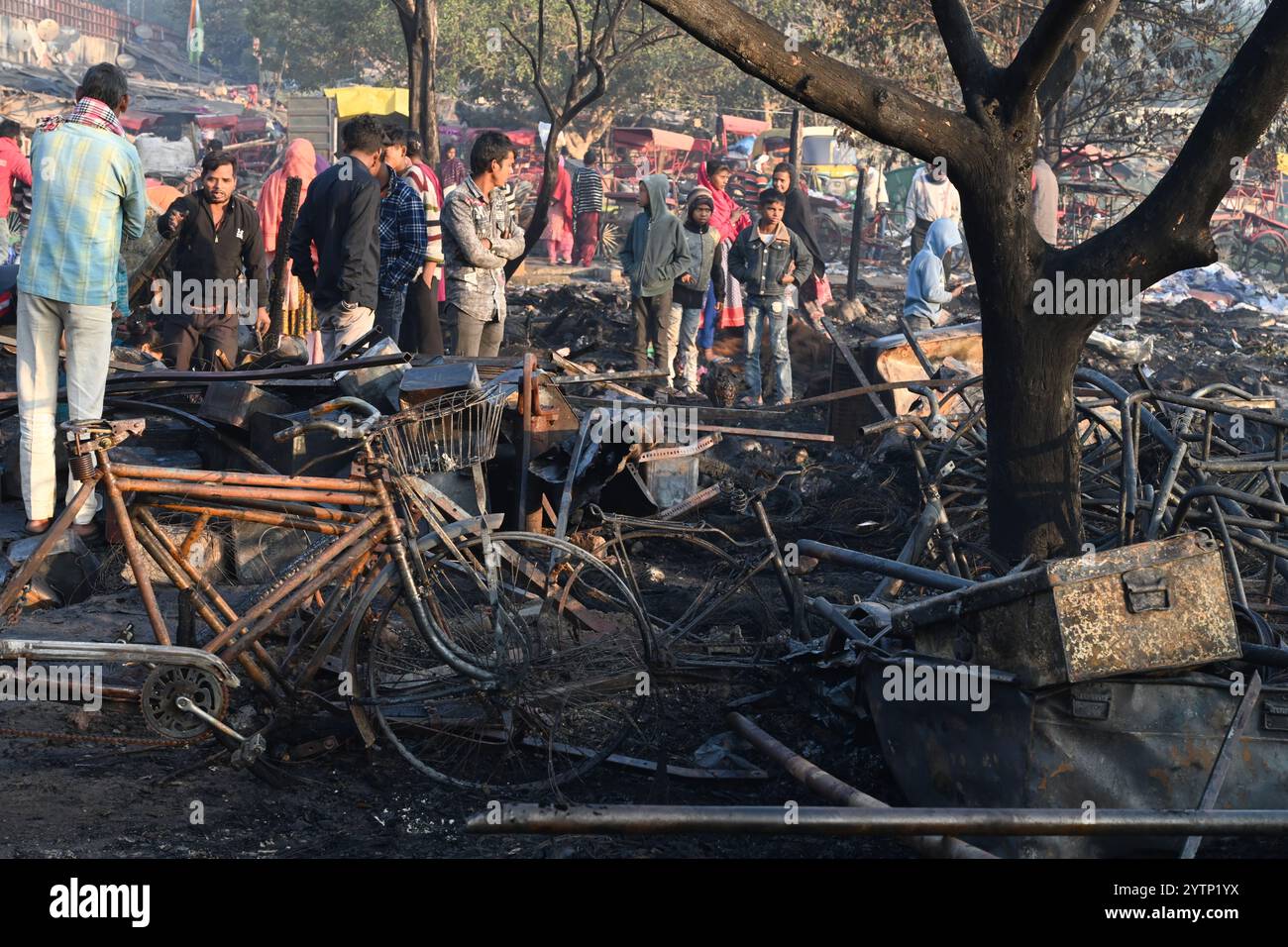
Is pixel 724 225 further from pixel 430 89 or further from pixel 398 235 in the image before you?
pixel 398 235

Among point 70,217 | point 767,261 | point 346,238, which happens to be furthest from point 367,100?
point 70,217

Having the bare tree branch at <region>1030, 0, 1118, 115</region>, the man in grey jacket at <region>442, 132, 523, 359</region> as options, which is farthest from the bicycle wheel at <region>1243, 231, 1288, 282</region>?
the man in grey jacket at <region>442, 132, 523, 359</region>

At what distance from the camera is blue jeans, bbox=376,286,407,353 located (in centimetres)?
925

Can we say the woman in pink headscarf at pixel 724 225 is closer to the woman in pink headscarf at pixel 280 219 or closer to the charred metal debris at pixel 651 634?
the woman in pink headscarf at pixel 280 219

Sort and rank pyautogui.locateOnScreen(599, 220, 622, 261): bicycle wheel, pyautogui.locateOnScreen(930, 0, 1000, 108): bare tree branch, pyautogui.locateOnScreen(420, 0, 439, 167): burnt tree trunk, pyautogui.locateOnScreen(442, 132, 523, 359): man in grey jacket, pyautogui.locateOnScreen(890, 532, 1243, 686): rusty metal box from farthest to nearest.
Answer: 1. pyautogui.locateOnScreen(599, 220, 622, 261): bicycle wheel
2. pyautogui.locateOnScreen(420, 0, 439, 167): burnt tree trunk
3. pyautogui.locateOnScreen(442, 132, 523, 359): man in grey jacket
4. pyautogui.locateOnScreen(930, 0, 1000, 108): bare tree branch
5. pyautogui.locateOnScreen(890, 532, 1243, 686): rusty metal box

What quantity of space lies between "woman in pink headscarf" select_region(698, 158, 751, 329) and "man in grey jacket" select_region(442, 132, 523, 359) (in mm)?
3937

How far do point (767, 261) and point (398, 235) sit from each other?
12.4 feet

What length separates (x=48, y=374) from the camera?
6453mm

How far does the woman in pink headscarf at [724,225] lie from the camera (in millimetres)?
13469

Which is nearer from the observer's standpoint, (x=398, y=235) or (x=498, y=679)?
(x=498, y=679)

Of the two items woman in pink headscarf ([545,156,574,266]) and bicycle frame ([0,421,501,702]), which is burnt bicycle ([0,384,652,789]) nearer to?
bicycle frame ([0,421,501,702])
